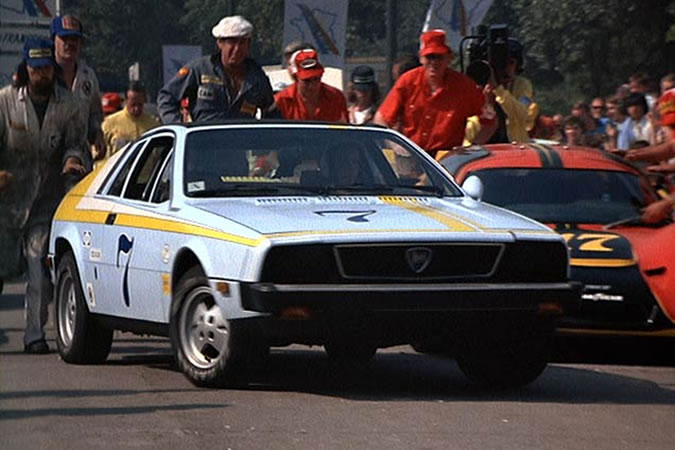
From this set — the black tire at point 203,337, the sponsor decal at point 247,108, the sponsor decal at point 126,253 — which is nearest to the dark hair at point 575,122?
the sponsor decal at point 247,108

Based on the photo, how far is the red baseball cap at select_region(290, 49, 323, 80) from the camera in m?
15.2

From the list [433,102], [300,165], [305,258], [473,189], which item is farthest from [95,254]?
[433,102]

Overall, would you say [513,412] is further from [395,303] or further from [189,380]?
[189,380]

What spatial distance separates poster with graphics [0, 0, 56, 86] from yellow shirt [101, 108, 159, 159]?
3.44 m

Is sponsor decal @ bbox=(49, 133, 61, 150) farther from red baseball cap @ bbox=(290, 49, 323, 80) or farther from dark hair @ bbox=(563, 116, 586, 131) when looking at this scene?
dark hair @ bbox=(563, 116, 586, 131)

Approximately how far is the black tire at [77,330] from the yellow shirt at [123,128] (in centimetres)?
778

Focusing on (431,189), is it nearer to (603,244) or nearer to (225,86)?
(603,244)

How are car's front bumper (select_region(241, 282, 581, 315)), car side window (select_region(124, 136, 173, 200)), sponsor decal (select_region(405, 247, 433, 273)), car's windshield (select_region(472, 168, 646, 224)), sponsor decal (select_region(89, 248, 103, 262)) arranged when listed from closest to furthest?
car's front bumper (select_region(241, 282, 581, 315)) < sponsor decal (select_region(405, 247, 433, 273)) < car side window (select_region(124, 136, 173, 200)) < sponsor decal (select_region(89, 248, 103, 262)) < car's windshield (select_region(472, 168, 646, 224))

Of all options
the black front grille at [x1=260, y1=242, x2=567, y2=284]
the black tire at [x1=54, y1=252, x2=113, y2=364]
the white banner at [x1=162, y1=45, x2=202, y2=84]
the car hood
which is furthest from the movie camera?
the white banner at [x1=162, y1=45, x2=202, y2=84]

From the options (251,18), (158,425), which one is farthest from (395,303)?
(251,18)

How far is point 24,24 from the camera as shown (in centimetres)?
2427

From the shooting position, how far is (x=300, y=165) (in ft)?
37.8

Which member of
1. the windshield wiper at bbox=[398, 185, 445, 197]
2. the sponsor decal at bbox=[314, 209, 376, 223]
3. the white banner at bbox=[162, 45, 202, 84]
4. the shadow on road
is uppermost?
the sponsor decal at bbox=[314, 209, 376, 223]

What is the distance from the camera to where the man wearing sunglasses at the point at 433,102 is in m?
15.4
